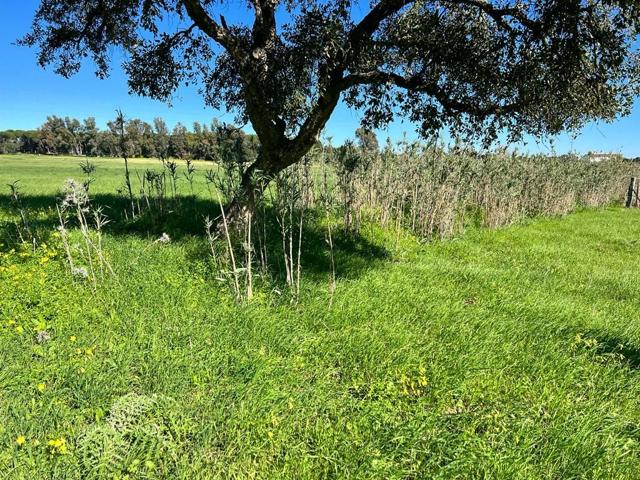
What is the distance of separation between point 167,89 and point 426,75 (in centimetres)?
605

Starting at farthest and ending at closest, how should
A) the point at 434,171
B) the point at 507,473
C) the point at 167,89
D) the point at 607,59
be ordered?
1. the point at 434,171
2. the point at 167,89
3. the point at 607,59
4. the point at 507,473

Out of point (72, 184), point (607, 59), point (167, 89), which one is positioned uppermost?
point (167, 89)

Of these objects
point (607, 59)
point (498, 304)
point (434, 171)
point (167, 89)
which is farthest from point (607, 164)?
point (167, 89)

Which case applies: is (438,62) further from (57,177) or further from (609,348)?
(57,177)

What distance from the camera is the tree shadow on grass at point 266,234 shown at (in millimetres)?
6668

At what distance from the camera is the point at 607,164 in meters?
22.4

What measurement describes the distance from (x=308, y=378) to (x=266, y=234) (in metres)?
5.09

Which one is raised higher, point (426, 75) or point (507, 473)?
point (426, 75)

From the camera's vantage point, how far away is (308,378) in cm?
356

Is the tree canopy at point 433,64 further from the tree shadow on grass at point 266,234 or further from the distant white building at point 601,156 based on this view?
the distant white building at point 601,156

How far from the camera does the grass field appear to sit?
266cm

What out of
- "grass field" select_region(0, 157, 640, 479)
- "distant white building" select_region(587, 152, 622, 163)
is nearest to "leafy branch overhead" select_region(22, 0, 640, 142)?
"grass field" select_region(0, 157, 640, 479)

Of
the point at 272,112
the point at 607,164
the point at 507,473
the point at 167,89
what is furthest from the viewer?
the point at 607,164

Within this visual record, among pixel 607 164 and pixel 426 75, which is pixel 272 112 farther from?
pixel 607 164
